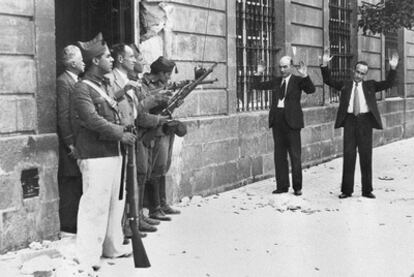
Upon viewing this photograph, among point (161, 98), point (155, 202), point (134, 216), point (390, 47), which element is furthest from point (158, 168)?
point (390, 47)

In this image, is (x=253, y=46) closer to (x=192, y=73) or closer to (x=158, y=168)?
(x=192, y=73)

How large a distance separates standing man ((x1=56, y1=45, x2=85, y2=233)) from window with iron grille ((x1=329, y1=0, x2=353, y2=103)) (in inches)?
324

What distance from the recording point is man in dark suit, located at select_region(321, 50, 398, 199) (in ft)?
30.6

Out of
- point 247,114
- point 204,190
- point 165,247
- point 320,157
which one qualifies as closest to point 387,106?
point 320,157

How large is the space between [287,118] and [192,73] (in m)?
1.42

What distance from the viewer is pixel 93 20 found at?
28.1 ft

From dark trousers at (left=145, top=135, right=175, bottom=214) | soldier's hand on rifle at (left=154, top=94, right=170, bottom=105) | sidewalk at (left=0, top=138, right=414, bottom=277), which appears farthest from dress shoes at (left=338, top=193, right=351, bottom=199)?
soldier's hand on rifle at (left=154, top=94, right=170, bottom=105)

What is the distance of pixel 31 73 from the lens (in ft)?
21.6

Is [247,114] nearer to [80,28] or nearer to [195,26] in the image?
[195,26]

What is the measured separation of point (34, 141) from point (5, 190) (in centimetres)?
56

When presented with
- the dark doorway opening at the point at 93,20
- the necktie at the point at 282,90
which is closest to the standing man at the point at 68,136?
the dark doorway opening at the point at 93,20

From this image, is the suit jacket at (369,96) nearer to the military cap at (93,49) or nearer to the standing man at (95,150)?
the standing man at (95,150)

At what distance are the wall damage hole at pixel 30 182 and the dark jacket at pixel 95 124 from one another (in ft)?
3.39

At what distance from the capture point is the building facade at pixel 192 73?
21.2ft
